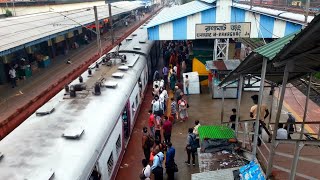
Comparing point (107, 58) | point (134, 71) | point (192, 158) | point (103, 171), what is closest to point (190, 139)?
point (192, 158)

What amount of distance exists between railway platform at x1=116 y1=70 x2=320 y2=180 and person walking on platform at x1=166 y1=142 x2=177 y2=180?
563 millimetres

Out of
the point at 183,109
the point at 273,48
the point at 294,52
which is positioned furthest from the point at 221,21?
the point at 294,52

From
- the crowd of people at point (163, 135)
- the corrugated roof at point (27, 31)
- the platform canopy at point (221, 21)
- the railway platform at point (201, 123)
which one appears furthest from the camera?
the corrugated roof at point (27, 31)

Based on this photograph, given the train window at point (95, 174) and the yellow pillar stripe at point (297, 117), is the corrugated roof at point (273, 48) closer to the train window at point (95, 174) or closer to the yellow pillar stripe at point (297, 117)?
the train window at point (95, 174)

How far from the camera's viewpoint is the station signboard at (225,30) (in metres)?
16.1

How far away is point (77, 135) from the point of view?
7070 mm

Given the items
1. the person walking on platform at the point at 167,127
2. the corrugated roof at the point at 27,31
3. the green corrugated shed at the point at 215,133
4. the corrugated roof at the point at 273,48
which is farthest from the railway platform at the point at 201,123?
the corrugated roof at the point at 27,31

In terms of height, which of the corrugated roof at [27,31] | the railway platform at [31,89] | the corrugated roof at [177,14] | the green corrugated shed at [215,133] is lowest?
the railway platform at [31,89]

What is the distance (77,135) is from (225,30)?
11410 mm

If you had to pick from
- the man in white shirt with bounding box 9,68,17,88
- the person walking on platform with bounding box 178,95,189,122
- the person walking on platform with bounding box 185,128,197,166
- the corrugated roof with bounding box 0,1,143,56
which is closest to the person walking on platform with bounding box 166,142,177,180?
the person walking on platform with bounding box 185,128,197,166

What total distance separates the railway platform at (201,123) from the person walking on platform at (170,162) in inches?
22.2

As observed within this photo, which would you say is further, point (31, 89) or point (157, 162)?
point (31, 89)

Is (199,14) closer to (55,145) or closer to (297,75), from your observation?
(297,75)

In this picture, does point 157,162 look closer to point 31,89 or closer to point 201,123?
point 201,123
